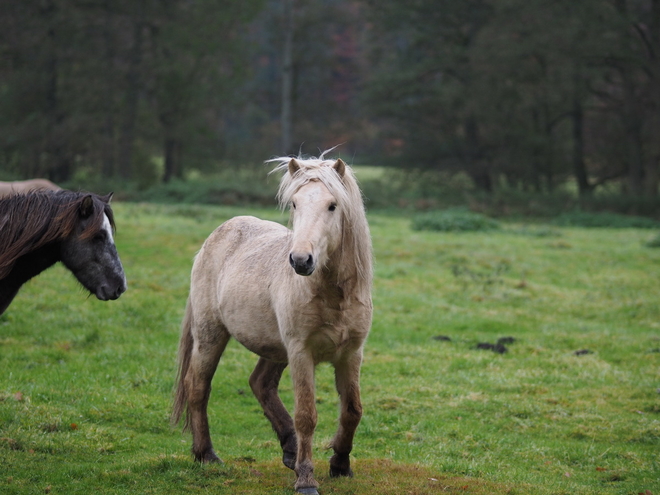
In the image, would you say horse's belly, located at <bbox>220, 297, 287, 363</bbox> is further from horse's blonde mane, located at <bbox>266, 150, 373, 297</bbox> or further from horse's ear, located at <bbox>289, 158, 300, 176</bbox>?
horse's ear, located at <bbox>289, 158, 300, 176</bbox>

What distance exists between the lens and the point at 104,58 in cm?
3434

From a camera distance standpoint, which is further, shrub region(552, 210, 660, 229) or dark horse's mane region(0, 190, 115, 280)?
shrub region(552, 210, 660, 229)

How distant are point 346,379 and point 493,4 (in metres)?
32.3

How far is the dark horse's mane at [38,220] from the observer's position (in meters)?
5.62

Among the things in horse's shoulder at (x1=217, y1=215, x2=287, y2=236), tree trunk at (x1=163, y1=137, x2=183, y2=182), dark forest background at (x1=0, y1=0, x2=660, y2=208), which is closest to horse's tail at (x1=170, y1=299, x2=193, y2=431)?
horse's shoulder at (x1=217, y1=215, x2=287, y2=236)

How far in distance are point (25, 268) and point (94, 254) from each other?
0.57 meters

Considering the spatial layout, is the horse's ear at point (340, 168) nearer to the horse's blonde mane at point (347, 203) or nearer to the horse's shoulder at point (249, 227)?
the horse's blonde mane at point (347, 203)

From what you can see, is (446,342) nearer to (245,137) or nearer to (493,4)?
(493,4)

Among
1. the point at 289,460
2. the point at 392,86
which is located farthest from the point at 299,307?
the point at 392,86

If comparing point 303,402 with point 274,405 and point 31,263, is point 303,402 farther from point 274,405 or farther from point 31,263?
point 31,263

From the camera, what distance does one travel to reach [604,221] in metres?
29.2

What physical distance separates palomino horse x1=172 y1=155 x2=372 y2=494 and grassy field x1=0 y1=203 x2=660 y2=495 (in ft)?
1.47

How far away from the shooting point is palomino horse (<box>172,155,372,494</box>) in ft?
16.7

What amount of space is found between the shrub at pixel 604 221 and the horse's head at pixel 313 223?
25.8 m
